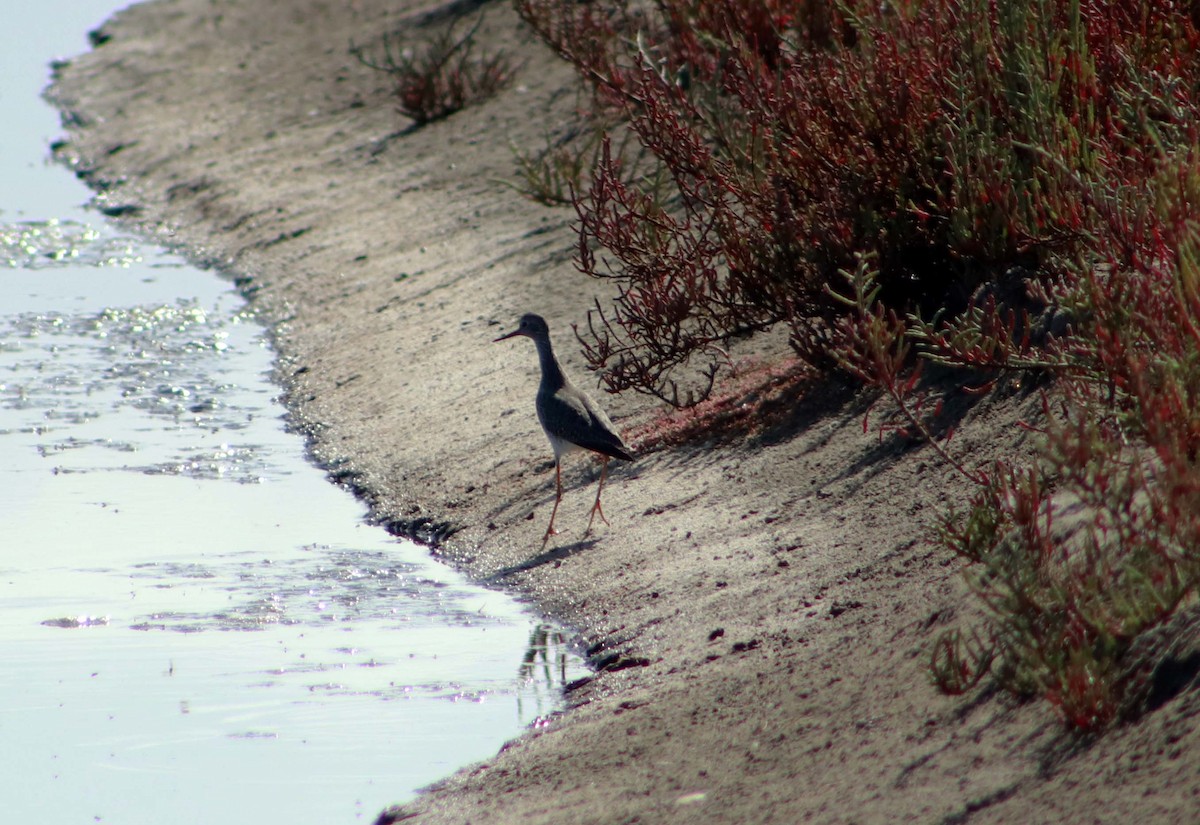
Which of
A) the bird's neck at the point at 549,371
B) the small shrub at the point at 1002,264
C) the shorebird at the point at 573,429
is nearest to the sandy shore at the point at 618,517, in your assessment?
the shorebird at the point at 573,429

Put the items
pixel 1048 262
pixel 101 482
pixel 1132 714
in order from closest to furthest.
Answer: pixel 1132 714 < pixel 1048 262 < pixel 101 482

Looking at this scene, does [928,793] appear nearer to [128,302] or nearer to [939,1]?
[939,1]

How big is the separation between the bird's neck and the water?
1.27 meters

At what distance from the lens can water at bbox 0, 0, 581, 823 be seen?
238 inches

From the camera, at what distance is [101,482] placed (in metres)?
9.94

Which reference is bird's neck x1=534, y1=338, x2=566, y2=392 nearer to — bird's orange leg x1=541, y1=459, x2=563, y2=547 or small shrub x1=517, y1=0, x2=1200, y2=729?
small shrub x1=517, y1=0, x2=1200, y2=729

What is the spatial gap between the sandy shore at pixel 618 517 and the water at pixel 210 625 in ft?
1.11

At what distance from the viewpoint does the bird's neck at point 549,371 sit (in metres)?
9.30

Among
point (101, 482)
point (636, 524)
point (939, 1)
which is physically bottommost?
point (636, 524)

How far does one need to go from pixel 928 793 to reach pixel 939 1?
5.41 m

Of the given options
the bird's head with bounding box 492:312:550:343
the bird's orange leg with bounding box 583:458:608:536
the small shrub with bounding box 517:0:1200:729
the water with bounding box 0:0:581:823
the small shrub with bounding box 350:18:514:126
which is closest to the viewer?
the small shrub with bounding box 517:0:1200:729

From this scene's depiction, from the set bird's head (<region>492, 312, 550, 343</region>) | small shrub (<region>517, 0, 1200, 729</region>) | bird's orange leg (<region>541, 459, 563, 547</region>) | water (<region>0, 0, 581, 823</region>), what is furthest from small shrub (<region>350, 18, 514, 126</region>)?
bird's orange leg (<region>541, 459, 563, 547</region>)

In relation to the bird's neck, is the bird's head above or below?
above

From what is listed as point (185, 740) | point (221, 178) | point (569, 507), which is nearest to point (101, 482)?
point (569, 507)
